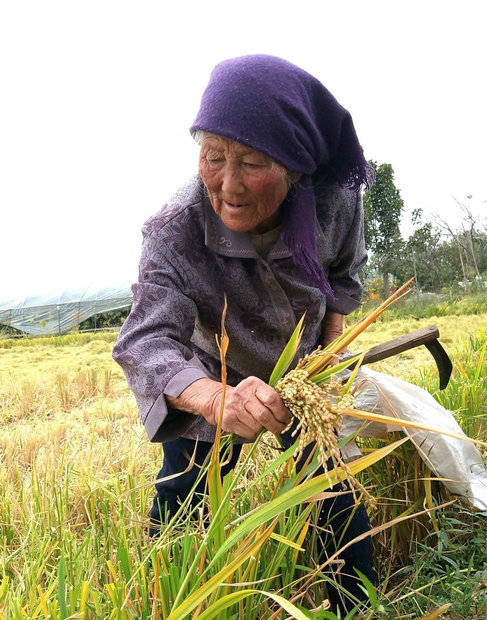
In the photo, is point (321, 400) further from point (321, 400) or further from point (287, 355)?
point (287, 355)

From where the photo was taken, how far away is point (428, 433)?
172cm

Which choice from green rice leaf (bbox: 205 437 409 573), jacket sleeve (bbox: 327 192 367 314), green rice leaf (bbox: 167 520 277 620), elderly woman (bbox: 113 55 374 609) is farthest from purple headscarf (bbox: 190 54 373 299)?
green rice leaf (bbox: 167 520 277 620)

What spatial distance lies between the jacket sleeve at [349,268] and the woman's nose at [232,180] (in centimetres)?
62

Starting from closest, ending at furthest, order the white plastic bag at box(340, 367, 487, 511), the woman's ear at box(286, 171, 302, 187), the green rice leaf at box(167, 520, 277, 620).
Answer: the green rice leaf at box(167, 520, 277, 620)
the woman's ear at box(286, 171, 302, 187)
the white plastic bag at box(340, 367, 487, 511)

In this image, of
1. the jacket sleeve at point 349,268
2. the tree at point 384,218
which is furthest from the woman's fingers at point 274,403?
the tree at point 384,218

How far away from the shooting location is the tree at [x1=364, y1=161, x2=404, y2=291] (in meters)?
17.6

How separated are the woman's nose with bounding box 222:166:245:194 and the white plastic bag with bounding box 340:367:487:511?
0.69 metres

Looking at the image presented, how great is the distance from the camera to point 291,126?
130 centimetres

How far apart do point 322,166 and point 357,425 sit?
0.77 metres

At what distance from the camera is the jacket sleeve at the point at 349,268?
6.08 ft

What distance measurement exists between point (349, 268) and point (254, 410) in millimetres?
1042

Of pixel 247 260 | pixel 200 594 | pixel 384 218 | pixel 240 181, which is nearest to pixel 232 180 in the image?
pixel 240 181

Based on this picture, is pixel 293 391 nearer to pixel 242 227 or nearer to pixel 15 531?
pixel 242 227

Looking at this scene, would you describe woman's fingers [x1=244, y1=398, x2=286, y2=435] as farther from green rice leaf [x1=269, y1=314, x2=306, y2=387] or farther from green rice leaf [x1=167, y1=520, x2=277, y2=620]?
green rice leaf [x1=167, y1=520, x2=277, y2=620]
